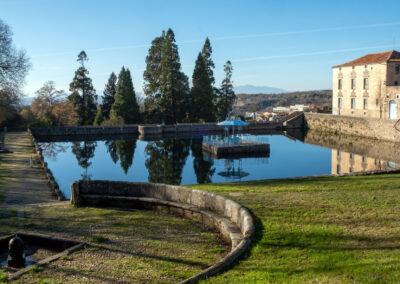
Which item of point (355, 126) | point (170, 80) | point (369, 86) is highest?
point (170, 80)

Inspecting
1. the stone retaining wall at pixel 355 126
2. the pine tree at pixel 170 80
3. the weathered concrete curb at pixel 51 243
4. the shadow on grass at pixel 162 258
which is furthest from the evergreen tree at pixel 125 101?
the shadow on grass at pixel 162 258

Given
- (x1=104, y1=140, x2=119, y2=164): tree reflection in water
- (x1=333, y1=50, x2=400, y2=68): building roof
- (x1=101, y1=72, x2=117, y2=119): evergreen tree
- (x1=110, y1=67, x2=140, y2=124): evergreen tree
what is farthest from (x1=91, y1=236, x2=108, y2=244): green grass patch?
(x1=101, y1=72, x2=117, y2=119): evergreen tree

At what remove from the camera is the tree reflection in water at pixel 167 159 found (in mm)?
21033

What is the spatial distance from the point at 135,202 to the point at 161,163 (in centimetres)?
1540

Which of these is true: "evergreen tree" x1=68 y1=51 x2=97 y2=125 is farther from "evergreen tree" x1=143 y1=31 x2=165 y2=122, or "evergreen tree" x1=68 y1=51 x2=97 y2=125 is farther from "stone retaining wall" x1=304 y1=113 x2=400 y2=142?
"stone retaining wall" x1=304 y1=113 x2=400 y2=142

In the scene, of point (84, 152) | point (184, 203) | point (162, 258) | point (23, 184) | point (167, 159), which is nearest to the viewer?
point (162, 258)

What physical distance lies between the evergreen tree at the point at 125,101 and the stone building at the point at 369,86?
87.7 ft

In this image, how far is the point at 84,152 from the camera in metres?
32.5

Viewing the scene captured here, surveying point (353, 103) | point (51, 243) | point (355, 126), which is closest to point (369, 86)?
point (353, 103)

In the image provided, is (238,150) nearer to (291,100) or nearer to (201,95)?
(201,95)

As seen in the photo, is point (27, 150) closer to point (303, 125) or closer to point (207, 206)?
point (207, 206)

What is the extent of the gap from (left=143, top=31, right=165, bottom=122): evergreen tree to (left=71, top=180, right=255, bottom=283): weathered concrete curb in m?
39.3

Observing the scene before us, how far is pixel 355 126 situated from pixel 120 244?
124 feet

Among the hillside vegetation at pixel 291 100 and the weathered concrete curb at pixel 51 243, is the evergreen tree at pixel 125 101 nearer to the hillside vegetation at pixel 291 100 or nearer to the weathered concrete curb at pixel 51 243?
the weathered concrete curb at pixel 51 243
